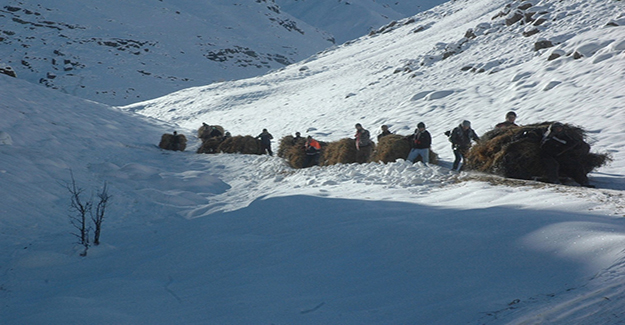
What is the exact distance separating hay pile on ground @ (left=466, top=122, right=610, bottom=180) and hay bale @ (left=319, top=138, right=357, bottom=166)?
3.43 metres

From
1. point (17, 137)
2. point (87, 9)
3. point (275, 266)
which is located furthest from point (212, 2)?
point (275, 266)

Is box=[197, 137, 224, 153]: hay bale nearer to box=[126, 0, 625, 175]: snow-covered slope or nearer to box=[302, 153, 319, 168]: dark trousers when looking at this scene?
box=[126, 0, 625, 175]: snow-covered slope

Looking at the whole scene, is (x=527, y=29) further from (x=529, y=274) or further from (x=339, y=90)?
(x=529, y=274)

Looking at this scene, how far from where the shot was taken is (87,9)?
69.2 m

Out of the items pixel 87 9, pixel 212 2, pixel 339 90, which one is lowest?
pixel 339 90

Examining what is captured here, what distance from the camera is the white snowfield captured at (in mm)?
2947

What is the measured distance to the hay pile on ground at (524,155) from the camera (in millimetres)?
6711

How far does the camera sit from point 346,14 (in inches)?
5438

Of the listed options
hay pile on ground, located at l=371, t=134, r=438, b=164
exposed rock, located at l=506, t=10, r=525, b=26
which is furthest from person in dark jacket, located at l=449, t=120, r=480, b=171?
exposed rock, located at l=506, t=10, r=525, b=26

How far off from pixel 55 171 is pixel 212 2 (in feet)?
303

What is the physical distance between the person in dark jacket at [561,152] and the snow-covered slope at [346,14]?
4552 inches

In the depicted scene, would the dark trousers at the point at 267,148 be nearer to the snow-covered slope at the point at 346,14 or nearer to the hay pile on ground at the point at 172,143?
the hay pile on ground at the point at 172,143

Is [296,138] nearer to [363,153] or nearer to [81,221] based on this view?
[363,153]

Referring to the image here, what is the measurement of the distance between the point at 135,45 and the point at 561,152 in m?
64.6
